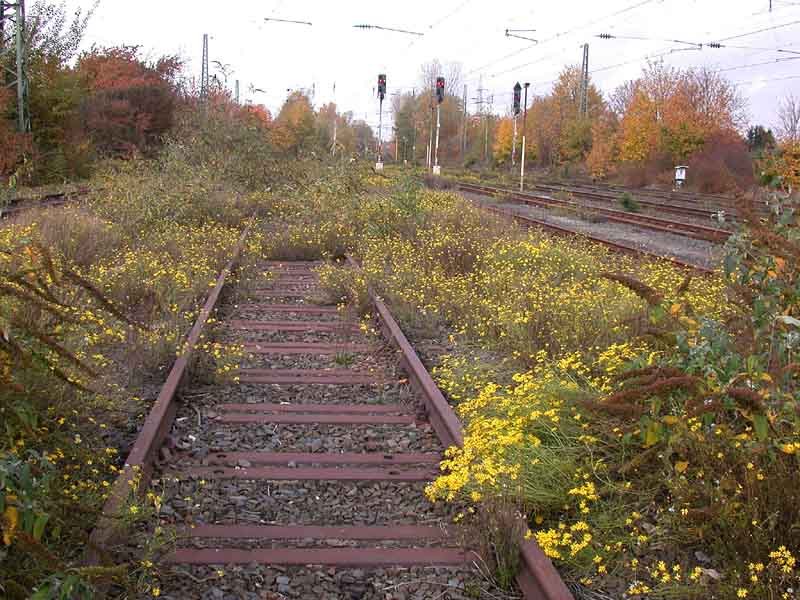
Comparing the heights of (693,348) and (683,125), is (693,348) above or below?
below

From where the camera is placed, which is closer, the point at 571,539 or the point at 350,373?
the point at 571,539

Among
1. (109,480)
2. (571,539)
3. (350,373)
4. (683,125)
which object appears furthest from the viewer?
(683,125)

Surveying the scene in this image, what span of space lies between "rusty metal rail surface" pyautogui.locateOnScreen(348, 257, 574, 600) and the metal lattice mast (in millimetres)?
20711

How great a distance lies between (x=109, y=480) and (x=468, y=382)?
2668 millimetres

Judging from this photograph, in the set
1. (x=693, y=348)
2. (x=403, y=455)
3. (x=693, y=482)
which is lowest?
(x=403, y=455)

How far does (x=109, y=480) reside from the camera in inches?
168

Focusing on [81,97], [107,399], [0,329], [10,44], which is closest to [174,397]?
[107,399]

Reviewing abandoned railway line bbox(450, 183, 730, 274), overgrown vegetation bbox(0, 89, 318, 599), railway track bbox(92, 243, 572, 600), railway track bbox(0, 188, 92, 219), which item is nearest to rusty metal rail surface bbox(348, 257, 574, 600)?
railway track bbox(92, 243, 572, 600)

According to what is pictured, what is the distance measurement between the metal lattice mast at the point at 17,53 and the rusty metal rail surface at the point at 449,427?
20711mm

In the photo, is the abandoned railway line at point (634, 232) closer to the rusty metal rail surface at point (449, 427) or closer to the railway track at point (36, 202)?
the rusty metal rail surface at point (449, 427)

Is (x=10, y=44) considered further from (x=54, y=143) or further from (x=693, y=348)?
(x=693, y=348)

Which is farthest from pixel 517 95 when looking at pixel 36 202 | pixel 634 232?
pixel 36 202

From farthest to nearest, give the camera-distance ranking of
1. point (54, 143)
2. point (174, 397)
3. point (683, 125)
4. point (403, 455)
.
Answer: point (683, 125)
point (54, 143)
point (174, 397)
point (403, 455)

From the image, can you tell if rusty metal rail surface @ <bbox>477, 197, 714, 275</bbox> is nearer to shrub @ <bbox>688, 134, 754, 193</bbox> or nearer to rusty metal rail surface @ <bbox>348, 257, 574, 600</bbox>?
rusty metal rail surface @ <bbox>348, 257, 574, 600</bbox>
